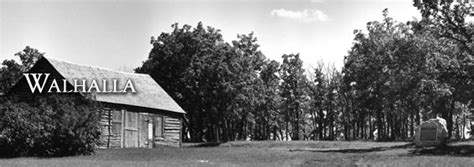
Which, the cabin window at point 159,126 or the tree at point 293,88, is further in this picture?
the tree at point 293,88

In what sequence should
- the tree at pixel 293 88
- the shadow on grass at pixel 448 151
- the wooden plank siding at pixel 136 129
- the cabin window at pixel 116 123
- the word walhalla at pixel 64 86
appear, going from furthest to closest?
the tree at pixel 293 88 → the cabin window at pixel 116 123 → the wooden plank siding at pixel 136 129 → the word walhalla at pixel 64 86 → the shadow on grass at pixel 448 151

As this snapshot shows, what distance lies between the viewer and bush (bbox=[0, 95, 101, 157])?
37688 mm

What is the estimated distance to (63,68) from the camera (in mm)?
44000

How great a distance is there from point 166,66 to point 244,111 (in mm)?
11142

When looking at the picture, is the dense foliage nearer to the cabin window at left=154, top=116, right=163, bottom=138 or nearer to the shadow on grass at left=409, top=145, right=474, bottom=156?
the shadow on grass at left=409, top=145, right=474, bottom=156

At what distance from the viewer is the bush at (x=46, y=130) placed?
37688mm

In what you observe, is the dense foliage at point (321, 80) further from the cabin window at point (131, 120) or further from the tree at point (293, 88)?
the cabin window at point (131, 120)

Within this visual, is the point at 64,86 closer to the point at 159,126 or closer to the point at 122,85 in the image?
the point at 122,85

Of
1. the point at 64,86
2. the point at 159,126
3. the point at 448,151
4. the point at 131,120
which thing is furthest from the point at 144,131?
the point at 448,151

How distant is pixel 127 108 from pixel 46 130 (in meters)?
9.16

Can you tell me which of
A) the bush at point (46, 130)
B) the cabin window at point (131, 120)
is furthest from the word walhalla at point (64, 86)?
the bush at point (46, 130)

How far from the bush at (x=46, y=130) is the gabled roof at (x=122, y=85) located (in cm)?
378

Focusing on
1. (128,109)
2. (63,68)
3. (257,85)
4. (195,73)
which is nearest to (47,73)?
(63,68)

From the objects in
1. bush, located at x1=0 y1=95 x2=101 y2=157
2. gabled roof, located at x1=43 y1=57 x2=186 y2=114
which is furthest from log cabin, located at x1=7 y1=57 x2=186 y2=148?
bush, located at x1=0 y1=95 x2=101 y2=157
